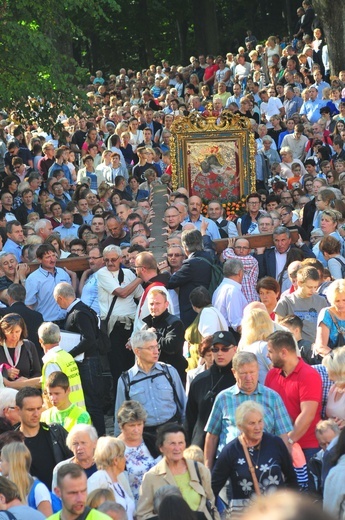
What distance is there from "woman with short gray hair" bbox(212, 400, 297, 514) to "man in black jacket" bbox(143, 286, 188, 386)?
3.18 m

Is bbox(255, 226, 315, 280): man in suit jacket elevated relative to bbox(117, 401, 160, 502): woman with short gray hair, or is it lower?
elevated

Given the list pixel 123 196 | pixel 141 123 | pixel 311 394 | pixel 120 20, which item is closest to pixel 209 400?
pixel 311 394

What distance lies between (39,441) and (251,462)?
167cm

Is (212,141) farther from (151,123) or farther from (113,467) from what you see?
(113,467)

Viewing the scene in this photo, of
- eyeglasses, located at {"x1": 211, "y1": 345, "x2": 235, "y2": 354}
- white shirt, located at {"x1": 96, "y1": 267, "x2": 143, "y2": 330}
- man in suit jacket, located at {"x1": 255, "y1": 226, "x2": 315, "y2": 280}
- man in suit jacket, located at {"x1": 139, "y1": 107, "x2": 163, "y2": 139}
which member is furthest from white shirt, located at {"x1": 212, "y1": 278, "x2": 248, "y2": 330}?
man in suit jacket, located at {"x1": 139, "y1": 107, "x2": 163, "y2": 139}

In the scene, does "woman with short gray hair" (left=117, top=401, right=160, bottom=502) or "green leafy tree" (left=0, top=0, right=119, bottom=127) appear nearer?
"woman with short gray hair" (left=117, top=401, right=160, bottom=502)

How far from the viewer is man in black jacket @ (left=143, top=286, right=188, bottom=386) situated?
11.8 m

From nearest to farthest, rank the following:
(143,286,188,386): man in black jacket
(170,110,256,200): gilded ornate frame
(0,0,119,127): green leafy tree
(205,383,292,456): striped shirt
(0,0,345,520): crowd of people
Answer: (0,0,345,520): crowd of people → (205,383,292,456): striped shirt → (143,286,188,386): man in black jacket → (0,0,119,127): green leafy tree → (170,110,256,200): gilded ornate frame

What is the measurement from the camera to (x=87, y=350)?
12.2 metres

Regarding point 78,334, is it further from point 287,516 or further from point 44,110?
point 44,110

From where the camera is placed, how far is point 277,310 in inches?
478

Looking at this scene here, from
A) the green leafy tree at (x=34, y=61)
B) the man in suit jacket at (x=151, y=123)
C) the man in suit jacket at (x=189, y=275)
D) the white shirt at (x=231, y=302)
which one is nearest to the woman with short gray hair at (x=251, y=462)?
the white shirt at (x=231, y=302)

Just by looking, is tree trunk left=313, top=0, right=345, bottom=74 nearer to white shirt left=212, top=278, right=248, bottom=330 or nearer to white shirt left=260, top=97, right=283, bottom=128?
white shirt left=260, top=97, right=283, bottom=128

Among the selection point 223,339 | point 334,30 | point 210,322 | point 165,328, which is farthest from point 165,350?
point 334,30
